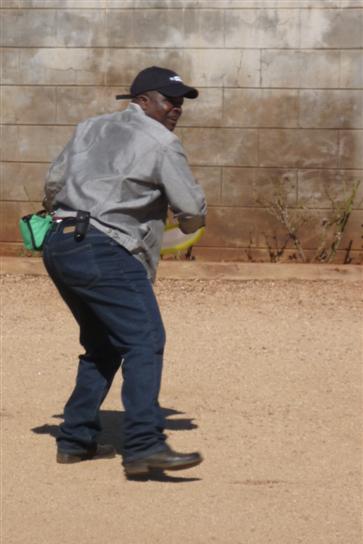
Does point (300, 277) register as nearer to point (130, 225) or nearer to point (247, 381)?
point (247, 381)

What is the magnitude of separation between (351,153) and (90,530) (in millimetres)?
6223

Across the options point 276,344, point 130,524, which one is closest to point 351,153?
point 276,344

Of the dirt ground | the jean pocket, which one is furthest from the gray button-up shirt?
the dirt ground

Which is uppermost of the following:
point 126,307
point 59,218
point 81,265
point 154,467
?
point 59,218

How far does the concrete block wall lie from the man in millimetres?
5049

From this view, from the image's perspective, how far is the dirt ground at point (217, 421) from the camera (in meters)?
5.05

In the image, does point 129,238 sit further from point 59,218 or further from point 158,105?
point 158,105

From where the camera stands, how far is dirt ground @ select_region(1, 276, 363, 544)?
16.6 feet

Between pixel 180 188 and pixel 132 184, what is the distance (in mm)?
195

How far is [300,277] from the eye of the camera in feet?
32.4

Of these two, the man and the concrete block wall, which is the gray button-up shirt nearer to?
the man

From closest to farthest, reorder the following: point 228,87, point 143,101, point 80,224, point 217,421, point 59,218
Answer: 1. point 80,224
2. point 59,218
3. point 143,101
4. point 217,421
5. point 228,87

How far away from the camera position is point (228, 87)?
10656 mm

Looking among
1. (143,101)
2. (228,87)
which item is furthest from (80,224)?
(228,87)
